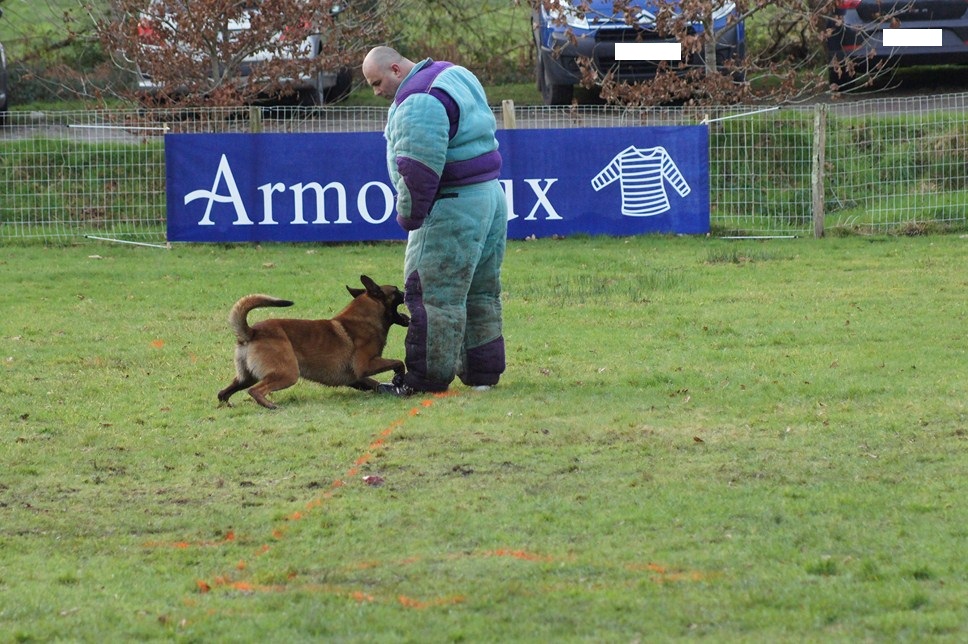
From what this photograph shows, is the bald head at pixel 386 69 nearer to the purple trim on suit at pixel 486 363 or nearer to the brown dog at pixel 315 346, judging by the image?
the brown dog at pixel 315 346

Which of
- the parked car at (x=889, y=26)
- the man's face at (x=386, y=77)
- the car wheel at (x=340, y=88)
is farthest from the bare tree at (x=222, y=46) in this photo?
the man's face at (x=386, y=77)

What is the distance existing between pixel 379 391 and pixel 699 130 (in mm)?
8092

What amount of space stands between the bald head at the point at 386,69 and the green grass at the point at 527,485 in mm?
1826

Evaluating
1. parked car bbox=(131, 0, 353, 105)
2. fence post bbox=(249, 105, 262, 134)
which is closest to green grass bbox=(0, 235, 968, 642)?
fence post bbox=(249, 105, 262, 134)

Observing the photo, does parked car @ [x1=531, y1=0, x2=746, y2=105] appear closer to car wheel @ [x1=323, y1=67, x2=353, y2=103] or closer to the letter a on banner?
car wheel @ [x1=323, y1=67, x2=353, y2=103]

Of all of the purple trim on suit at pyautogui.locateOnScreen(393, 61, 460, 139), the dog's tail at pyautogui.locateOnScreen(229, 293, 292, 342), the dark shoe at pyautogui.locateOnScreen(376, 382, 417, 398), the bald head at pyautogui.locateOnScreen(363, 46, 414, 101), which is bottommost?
the dark shoe at pyautogui.locateOnScreen(376, 382, 417, 398)

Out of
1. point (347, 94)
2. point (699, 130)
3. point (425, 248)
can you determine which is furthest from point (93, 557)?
point (347, 94)

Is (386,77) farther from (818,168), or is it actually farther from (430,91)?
(818,168)

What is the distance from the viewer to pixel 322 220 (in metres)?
15.2

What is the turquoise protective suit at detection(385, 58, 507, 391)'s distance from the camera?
762cm

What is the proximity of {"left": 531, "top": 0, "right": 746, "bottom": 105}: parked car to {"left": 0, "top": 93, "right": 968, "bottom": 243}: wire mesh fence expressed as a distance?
268 centimetres

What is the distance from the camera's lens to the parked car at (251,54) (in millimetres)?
Answer: 18672

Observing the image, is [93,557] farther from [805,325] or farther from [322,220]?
[322,220]

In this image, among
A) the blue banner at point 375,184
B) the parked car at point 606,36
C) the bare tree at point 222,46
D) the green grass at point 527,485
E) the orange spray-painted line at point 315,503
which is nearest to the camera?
the green grass at point 527,485
